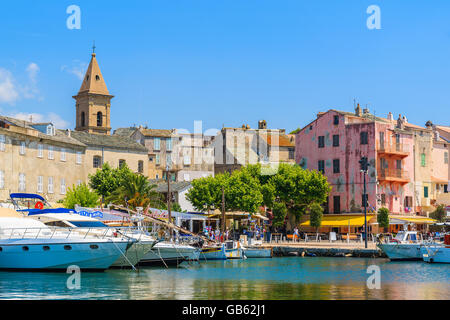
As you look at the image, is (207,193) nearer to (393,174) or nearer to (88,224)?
(393,174)

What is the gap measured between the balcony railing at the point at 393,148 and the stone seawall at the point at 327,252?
60.6 ft

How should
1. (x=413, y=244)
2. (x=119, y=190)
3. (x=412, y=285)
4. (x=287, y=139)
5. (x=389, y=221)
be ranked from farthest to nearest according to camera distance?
(x=287, y=139)
(x=389, y=221)
(x=119, y=190)
(x=413, y=244)
(x=412, y=285)

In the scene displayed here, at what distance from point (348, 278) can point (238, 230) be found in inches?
1611

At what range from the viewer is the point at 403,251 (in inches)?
2053

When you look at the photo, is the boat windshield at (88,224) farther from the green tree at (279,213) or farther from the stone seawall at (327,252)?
the green tree at (279,213)

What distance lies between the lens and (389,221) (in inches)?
2707

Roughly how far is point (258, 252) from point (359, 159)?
70.2ft

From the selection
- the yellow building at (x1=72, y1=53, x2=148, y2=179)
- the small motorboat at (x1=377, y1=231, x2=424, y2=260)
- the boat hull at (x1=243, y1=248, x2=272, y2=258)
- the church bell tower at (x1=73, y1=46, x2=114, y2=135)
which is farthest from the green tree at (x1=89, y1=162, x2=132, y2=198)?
the small motorboat at (x1=377, y1=231, x2=424, y2=260)

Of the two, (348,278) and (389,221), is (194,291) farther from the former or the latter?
(389,221)

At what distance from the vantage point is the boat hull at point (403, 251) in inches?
2047

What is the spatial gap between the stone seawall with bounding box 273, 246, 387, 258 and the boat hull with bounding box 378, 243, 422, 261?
314 cm

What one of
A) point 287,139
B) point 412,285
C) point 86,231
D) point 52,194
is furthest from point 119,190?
point 287,139

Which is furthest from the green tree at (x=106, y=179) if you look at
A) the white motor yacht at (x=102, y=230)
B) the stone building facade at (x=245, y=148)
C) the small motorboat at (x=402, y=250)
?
the small motorboat at (x=402, y=250)

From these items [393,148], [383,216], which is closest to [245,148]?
[393,148]
